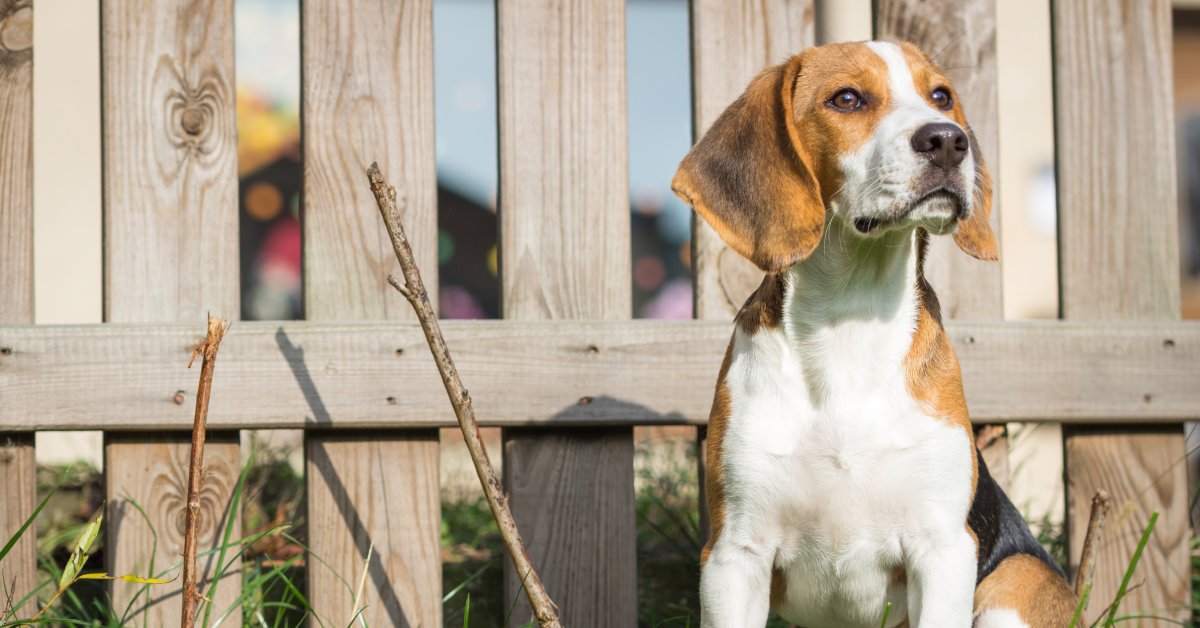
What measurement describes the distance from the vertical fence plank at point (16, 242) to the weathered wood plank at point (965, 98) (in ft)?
7.16

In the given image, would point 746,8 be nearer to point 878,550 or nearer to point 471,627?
point 878,550

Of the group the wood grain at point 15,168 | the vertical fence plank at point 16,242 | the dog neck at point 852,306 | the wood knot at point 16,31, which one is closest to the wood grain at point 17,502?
the vertical fence plank at point 16,242

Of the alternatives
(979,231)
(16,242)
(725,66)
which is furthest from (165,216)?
(979,231)

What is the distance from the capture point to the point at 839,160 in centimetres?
242

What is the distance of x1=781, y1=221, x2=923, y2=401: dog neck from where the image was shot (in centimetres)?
243

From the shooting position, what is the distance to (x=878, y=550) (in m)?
2.40

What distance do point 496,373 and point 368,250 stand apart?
0.45 meters

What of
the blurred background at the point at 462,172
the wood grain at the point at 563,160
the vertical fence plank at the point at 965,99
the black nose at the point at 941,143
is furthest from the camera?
the blurred background at the point at 462,172

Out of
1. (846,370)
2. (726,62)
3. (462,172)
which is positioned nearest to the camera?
(846,370)

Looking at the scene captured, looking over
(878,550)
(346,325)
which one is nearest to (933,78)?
(878,550)

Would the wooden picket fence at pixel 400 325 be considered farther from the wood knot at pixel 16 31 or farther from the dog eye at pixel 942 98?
the dog eye at pixel 942 98

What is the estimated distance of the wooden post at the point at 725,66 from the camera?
310 cm

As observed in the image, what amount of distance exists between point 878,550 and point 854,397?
313 mm

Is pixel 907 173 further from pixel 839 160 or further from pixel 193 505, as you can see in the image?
pixel 193 505
